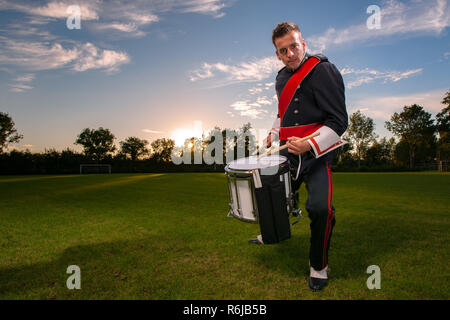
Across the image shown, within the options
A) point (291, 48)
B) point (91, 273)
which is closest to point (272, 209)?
point (291, 48)

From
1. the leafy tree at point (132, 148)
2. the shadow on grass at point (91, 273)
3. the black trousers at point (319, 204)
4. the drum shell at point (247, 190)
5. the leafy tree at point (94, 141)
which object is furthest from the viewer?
the leafy tree at point (132, 148)

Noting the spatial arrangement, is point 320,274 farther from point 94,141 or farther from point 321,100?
point 94,141

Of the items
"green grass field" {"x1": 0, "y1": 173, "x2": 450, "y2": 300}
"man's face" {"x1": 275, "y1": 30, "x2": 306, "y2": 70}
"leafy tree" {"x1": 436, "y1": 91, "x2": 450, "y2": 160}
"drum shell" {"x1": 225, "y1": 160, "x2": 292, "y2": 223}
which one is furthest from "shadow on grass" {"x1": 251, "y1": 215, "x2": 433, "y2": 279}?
"leafy tree" {"x1": 436, "y1": 91, "x2": 450, "y2": 160}

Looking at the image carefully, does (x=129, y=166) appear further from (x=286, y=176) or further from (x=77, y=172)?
(x=286, y=176)

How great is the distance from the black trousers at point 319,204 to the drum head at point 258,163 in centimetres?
28

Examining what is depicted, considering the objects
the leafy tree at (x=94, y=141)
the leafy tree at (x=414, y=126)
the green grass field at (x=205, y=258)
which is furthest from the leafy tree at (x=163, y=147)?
the green grass field at (x=205, y=258)

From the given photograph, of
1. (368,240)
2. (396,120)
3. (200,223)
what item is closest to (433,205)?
(368,240)

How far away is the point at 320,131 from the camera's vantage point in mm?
2574

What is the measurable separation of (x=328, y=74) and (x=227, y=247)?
2.58m

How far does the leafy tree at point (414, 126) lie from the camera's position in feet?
211

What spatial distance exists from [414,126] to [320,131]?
79195mm

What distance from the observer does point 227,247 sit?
→ 3680 millimetres

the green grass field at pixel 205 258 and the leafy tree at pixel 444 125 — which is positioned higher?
the leafy tree at pixel 444 125

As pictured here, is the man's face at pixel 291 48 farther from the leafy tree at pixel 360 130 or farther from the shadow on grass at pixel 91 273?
the leafy tree at pixel 360 130
